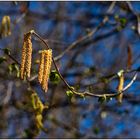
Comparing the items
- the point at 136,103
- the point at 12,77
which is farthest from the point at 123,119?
the point at 12,77

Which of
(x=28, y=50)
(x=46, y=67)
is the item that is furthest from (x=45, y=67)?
(x=28, y=50)

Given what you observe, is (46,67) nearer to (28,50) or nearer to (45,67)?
(45,67)

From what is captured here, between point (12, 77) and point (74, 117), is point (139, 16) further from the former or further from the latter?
point (74, 117)

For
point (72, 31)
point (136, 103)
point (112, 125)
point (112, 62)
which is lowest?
point (112, 125)

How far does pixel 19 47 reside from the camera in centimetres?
719

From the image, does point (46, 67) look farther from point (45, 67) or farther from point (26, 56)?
point (26, 56)

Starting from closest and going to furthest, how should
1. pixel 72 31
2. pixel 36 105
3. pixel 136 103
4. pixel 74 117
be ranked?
pixel 36 105
pixel 136 103
pixel 74 117
pixel 72 31

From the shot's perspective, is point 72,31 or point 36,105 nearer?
point 36,105

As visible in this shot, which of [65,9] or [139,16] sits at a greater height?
[65,9]

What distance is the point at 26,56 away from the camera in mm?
2256

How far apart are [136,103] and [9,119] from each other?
2111 millimetres

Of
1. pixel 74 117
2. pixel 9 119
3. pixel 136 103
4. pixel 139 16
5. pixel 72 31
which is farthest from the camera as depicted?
pixel 72 31

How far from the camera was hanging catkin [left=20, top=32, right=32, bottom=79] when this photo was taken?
2225 millimetres

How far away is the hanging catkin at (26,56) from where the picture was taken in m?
2.22
